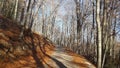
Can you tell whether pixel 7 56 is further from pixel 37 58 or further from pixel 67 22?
pixel 67 22

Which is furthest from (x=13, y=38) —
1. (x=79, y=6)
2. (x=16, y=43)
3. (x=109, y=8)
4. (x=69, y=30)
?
(x=69, y=30)

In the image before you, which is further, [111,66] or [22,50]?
[111,66]

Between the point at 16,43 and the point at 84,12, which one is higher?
the point at 84,12

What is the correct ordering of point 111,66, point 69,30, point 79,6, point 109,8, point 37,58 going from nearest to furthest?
point 37,58 → point 111,66 → point 109,8 → point 79,6 → point 69,30

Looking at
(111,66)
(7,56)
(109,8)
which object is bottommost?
(111,66)

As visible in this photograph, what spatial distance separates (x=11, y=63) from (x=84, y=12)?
26.9 m

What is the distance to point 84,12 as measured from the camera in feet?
130

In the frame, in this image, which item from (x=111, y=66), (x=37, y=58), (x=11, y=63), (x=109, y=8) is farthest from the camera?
(x=109, y=8)

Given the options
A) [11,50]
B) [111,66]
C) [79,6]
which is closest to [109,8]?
[111,66]

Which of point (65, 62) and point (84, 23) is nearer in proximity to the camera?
point (65, 62)

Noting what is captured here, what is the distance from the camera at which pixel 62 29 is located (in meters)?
72.3

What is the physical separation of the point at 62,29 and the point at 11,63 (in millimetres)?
58308

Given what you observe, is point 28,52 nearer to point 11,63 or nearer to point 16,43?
point 16,43

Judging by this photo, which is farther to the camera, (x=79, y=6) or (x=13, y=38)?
(x=79, y=6)
